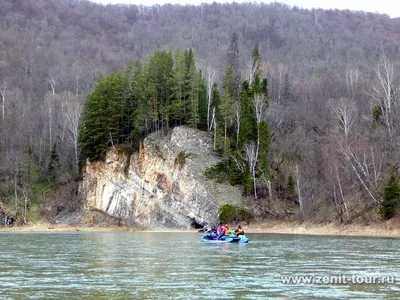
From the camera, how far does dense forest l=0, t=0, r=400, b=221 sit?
233 ft

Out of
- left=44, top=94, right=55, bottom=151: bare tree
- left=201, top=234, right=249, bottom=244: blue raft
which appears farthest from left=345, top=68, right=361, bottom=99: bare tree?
left=201, top=234, right=249, bottom=244: blue raft

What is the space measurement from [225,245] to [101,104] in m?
45.4

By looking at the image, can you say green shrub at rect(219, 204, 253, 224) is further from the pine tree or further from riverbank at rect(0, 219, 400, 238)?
the pine tree

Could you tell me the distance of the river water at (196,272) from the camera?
21969mm

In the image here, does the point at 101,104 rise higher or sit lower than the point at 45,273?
higher

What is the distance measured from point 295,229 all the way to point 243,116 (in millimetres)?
20364

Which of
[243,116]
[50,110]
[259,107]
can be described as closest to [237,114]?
[243,116]

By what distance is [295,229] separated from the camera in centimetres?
6819

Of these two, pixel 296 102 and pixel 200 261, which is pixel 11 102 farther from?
pixel 200 261

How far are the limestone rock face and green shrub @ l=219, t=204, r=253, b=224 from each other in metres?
1.02

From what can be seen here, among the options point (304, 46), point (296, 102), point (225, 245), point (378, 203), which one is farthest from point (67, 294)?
point (304, 46)

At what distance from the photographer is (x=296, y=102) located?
101m

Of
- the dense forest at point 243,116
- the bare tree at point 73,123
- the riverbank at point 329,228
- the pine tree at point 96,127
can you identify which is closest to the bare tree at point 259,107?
the dense forest at point 243,116

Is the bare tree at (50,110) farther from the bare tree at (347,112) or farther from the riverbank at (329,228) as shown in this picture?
the bare tree at (347,112)
